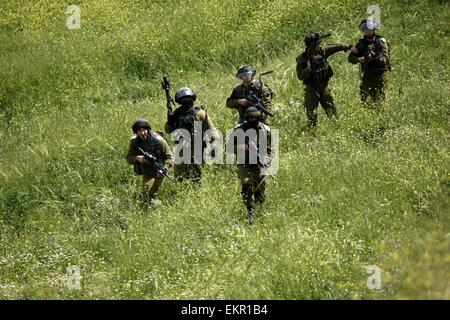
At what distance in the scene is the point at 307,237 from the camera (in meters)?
7.66

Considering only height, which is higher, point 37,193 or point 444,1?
point 444,1

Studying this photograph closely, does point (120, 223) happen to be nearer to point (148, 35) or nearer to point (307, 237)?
point (307, 237)

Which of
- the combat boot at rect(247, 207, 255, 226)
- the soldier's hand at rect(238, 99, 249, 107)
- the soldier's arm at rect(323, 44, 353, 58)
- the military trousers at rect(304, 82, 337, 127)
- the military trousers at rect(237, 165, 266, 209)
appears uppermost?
the soldier's arm at rect(323, 44, 353, 58)

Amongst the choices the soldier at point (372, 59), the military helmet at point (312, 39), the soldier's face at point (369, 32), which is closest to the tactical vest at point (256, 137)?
the military helmet at point (312, 39)

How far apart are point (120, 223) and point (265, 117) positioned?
3.00m

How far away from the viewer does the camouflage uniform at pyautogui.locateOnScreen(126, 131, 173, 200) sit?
10648mm

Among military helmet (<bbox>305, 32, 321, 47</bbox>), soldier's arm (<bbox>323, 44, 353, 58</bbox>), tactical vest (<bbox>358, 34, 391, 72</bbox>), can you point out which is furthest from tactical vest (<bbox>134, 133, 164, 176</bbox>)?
tactical vest (<bbox>358, 34, 391, 72</bbox>)

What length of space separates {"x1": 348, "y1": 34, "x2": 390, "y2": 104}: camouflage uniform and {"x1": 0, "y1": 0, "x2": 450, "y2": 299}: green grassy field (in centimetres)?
38

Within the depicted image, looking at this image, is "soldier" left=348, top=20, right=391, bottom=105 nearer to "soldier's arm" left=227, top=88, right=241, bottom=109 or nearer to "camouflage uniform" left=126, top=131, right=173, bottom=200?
"soldier's arm" left=227, top=88, right=241, bottom=109

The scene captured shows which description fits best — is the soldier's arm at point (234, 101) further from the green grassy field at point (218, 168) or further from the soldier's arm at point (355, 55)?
the soldier's arm at point (355, 55)

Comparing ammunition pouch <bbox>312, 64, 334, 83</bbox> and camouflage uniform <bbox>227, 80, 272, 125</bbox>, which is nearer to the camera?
camouflage uniform <bbox>227, 80, 272, 125</bbox>

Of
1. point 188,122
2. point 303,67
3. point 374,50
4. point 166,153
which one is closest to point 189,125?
point 188,122
